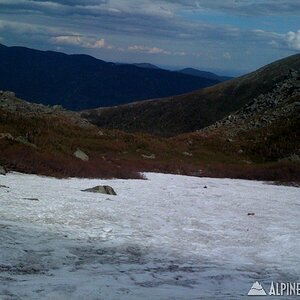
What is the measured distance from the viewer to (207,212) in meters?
19.8

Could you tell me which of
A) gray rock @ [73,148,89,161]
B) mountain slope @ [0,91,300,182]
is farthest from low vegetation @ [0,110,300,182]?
gray rock @ [73,148,89,161]

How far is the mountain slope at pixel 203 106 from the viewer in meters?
155

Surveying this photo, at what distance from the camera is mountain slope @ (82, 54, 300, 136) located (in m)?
155

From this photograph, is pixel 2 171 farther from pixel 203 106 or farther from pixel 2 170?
pixel 203 106

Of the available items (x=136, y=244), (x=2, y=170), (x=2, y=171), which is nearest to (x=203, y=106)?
(x=2, y=170)

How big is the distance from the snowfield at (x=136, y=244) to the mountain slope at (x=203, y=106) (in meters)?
126

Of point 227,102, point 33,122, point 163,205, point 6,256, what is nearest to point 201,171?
point 33,122

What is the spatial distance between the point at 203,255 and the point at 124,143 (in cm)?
3579

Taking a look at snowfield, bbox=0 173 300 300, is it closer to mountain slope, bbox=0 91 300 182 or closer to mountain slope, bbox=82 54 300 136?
mountain slope, bbox=0 91 300 182

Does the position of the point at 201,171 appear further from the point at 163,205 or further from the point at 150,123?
the point at 150,123

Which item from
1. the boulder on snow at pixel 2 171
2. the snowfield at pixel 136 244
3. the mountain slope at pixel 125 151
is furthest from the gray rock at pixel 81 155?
the snowfield at pixel 136 244

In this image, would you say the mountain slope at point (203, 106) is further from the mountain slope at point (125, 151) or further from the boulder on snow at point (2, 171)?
the boulder on snow at point (2, 171)

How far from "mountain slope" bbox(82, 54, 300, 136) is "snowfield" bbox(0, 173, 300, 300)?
413 ft

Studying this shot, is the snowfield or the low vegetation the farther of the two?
the low vegetation
